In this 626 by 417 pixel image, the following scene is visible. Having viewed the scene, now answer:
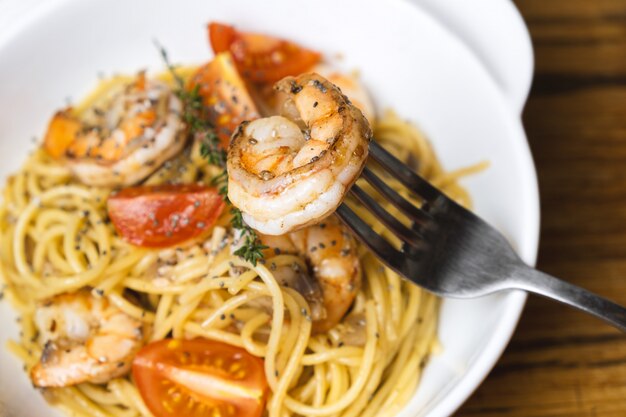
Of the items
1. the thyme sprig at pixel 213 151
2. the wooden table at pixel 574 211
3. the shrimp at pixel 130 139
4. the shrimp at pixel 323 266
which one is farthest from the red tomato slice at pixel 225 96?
the wooden table at pixel 574 211

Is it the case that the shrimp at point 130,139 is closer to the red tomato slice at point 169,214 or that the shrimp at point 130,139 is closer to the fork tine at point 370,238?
the red tomato slice at point 169,214

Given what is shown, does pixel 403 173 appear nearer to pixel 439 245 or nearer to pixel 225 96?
pixel 439 245

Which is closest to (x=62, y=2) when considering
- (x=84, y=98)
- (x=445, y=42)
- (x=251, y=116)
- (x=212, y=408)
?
(x=84, y=98)

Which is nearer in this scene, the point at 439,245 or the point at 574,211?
the point at 439,245

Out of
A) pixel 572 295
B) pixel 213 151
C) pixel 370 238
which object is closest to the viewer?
pixel 572 295

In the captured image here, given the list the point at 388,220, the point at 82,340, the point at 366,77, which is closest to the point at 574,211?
the point at 366,77

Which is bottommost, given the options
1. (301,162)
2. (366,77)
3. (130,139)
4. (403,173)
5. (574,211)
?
(574,211)
